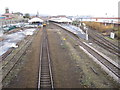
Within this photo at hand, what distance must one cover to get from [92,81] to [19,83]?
12.1ft

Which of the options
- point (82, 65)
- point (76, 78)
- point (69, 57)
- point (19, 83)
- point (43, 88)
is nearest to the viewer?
point (43, 88)

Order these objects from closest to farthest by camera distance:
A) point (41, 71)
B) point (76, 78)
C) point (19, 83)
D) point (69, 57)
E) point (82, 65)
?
point (19, 83) → point (76, 78) → point (41, 71) → point (82, 65) → point (69, 57)

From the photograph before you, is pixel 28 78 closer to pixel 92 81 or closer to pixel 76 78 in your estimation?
pixel 76 78

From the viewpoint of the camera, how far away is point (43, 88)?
Result: 21.1 feet

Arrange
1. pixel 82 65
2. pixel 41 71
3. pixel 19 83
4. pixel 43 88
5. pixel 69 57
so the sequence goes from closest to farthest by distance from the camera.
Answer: pixel 43 88, pixel 19 83, pixel 41 71, pixel 82 65, pixel 69 57

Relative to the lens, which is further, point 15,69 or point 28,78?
point 15,69

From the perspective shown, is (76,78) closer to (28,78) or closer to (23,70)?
(28,78)

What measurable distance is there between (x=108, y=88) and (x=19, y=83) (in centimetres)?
433

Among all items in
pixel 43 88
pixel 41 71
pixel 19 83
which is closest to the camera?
pixel 43 88

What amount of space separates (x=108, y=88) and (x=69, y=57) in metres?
4.96

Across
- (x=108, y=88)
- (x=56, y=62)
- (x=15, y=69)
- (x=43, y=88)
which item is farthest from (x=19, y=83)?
(x=108, y=88)

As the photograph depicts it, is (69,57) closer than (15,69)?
No

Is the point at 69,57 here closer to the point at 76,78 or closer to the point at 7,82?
the point at 76,78

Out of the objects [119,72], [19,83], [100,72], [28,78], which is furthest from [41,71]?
[119,72]
